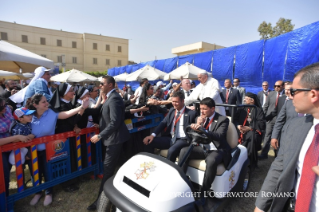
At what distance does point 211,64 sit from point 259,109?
8.19 meters

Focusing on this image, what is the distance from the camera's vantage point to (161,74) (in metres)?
12.4

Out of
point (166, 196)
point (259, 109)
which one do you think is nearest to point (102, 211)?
point (166, 196)

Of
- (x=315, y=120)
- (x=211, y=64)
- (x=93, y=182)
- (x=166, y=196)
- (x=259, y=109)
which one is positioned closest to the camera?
(x=315, y=120)

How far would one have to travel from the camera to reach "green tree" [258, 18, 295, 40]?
23656 mm

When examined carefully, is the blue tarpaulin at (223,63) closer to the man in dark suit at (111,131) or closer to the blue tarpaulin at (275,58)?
the blue tarpaulin at (275,58)

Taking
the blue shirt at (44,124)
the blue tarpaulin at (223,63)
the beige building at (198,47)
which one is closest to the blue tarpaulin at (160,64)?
the blue tarpaulin at (223,63)

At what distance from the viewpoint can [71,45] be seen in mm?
44438

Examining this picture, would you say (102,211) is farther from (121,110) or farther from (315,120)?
(315,120)

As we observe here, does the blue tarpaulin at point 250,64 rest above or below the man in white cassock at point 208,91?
above

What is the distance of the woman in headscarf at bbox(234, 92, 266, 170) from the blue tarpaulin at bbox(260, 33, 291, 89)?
4903 mm

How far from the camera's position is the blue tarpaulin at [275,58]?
7781 millimetres

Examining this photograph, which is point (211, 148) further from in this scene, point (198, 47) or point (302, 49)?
point (198, 47)

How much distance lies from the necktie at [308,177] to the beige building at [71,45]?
4500cm

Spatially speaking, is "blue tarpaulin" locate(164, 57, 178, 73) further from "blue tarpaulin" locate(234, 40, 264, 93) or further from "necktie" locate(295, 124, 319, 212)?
"necktie" locate(295, 124, 319, 212)
